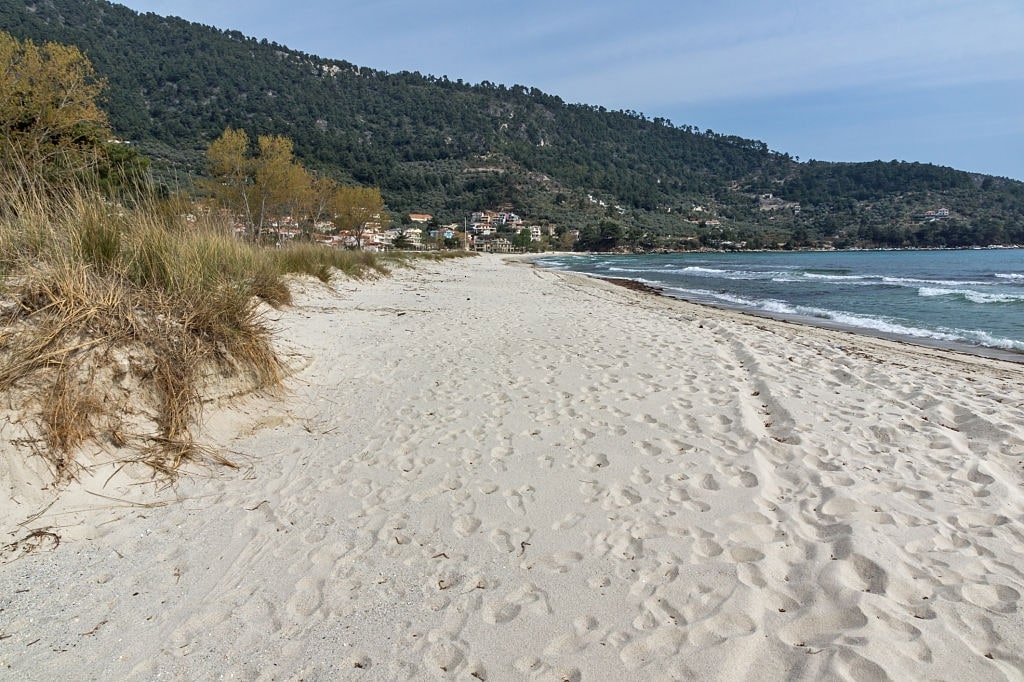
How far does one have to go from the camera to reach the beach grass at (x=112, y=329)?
10.3ft

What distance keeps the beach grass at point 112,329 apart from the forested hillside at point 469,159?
7560cm

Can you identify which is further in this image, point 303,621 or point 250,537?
point 250,537

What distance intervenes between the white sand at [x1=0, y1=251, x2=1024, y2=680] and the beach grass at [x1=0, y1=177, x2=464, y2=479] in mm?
283

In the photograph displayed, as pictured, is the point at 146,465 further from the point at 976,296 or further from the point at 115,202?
the point at 976,296

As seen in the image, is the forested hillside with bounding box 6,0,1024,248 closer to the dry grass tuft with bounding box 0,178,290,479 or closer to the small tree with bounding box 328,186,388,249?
the small tree with bounding box 328,186,388,249

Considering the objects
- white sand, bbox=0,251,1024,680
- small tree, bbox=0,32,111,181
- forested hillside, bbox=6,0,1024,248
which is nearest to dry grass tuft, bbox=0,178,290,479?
white sand, bbox=0,251,1024,680

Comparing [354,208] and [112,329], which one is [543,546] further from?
[354,208]

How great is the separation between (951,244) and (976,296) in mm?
98918

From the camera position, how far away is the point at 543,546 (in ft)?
8.76

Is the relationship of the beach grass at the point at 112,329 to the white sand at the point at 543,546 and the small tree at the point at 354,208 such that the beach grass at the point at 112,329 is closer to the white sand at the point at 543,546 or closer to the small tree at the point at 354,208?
the white sand at the point at 543,546

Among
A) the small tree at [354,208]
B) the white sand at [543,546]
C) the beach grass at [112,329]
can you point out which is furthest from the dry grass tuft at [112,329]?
the small tree at [354,208]

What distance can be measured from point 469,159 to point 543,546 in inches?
5994

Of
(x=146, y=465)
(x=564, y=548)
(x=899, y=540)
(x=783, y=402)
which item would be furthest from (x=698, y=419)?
(x=146, y=465)

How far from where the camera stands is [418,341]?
319 inches
